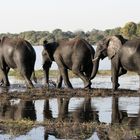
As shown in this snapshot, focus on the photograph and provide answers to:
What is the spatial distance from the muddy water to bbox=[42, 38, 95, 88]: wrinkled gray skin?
3.27 meters

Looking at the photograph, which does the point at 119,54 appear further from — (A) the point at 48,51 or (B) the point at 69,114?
(B) the point at 69,114

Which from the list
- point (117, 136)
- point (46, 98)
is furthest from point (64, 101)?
point (117, 136)

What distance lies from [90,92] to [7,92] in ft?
11.6

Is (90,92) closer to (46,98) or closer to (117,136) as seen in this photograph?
(46,98)

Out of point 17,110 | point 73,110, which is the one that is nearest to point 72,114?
point 73,110

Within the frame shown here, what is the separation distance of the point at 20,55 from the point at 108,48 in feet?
13.3

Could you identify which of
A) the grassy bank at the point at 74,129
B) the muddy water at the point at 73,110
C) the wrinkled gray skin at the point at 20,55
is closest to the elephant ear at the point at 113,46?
the muddy water at the point at 73,110

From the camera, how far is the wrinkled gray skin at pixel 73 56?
77.6 feet

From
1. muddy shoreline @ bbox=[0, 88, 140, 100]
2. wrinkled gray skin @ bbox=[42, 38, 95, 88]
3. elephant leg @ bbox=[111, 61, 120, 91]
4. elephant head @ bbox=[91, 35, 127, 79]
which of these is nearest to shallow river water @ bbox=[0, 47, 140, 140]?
muddy shoreline @ bbox=[0, 88, 140, 100]

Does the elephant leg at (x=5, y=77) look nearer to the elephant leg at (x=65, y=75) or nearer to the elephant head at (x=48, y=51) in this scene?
the elephant head at (x=48, y=51)

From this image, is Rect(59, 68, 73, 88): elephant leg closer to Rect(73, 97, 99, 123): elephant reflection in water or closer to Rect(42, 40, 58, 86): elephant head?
Rect(42, 40, 58, 86): elephant head

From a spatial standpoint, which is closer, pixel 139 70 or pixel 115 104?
pixel 115 104

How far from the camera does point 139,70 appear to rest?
73.1 ft

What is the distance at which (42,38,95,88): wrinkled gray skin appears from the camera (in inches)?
931
